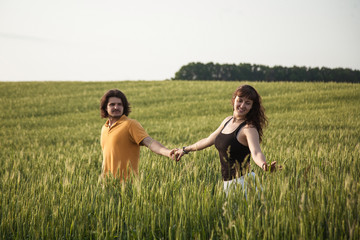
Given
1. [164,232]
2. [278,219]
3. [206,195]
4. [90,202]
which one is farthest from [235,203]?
[90,202]

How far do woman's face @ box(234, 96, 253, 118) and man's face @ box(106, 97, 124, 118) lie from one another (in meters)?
1.41

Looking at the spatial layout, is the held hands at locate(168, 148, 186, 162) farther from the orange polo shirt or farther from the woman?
the woman

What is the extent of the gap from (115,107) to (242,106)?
59.5 inches

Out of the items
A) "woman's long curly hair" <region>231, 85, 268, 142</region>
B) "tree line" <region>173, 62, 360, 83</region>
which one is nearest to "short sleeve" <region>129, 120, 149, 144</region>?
"woman's long curly hair" <region>231, 85, 268, 142</region>

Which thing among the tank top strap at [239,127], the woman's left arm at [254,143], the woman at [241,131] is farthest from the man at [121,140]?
the woman's left arm at [254,143]

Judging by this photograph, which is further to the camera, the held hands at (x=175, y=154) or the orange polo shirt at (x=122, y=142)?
the held hands at (x=175, y=154)

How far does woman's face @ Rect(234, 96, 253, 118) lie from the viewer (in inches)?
115

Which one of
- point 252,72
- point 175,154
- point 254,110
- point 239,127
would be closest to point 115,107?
point 175,154

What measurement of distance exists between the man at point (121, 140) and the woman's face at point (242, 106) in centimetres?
96

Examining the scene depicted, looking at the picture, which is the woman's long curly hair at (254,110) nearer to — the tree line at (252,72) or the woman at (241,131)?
the woman at (241,131)

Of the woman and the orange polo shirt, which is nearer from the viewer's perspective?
the woman

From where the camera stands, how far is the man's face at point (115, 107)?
338 centimetres

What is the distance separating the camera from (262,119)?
2.98 metres

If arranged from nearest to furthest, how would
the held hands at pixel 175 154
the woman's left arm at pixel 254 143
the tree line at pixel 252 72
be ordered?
the woman's left arm at pixel 254 143 → the held hands at pixel 175 154 → the tree line at pixel 252 72
